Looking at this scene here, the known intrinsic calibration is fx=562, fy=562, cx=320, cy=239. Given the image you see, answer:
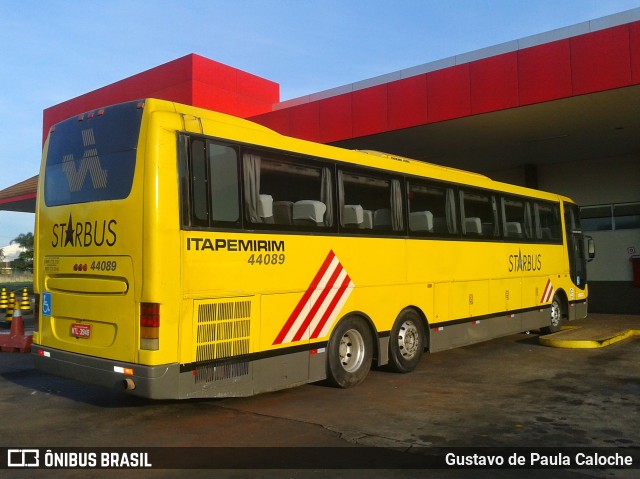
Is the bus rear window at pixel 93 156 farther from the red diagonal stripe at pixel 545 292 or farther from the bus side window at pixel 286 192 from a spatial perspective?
the red diagonal stripe at pixel 545 292

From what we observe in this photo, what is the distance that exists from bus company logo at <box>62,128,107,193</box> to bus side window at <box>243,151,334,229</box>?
1667 mm

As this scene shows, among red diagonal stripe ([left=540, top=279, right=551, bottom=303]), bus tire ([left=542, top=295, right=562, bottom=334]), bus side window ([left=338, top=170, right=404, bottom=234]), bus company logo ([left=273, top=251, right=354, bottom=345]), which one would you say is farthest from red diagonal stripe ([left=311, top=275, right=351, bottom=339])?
bus tire ([left=542, top=295, right=562, bottom=334])

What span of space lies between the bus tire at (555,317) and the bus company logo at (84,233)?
1133 cm

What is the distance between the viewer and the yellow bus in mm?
5941

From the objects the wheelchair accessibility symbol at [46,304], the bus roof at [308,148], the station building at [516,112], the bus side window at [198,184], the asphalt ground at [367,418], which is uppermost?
the station building at [516,112]

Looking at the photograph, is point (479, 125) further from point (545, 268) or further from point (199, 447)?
point (199, 447)

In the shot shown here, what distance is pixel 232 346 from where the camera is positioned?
643 cm

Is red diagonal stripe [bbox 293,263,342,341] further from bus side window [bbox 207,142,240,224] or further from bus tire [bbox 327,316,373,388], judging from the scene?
bus side window [bbox 207,142,240,224]

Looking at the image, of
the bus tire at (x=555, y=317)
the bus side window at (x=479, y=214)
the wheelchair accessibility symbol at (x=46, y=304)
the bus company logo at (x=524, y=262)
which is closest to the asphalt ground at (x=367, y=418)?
the wheelchair accessibility symbol at (x=46, y=304)

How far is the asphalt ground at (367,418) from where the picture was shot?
5402mm

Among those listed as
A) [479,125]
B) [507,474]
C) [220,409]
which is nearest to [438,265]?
[220,409]

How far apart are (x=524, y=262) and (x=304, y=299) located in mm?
7147

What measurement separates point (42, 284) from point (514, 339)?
10609 millimetres

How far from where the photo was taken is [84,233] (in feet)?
21.6
